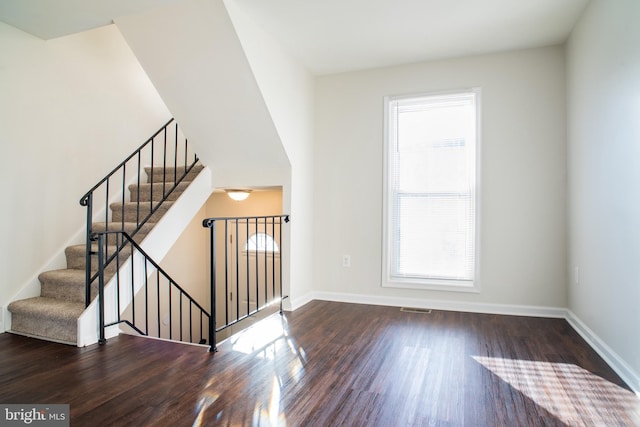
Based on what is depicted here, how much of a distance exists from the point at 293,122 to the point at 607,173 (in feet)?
8.40

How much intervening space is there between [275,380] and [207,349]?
0.67m

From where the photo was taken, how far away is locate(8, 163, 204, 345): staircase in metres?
2.77

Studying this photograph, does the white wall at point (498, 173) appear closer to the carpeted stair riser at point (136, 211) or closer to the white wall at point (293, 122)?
the white wall at point (293, 122)

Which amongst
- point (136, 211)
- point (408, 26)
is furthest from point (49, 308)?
point (408, 26)

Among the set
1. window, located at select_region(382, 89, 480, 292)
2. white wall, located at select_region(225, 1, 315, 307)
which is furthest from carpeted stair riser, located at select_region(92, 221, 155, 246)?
window, located at select_region(382, 89, 480, 292)

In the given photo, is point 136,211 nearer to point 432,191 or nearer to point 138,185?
point 138,185

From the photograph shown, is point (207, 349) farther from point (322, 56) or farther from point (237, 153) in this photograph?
point (322, 56)

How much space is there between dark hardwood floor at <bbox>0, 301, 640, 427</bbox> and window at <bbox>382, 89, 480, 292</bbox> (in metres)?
0.86

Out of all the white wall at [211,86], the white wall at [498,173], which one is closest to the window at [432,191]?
the white wall at [498,173]

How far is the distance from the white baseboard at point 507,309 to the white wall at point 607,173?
0.05 metres

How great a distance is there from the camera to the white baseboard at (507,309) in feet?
7.66

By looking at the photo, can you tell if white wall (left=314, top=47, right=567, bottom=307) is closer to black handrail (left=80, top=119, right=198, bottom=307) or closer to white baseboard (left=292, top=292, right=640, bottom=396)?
white baseboard (left=292, top=292, right=640, bottom=396)

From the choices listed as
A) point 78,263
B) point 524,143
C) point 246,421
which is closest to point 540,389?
point 246,421

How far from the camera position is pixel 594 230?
2.77 metres
